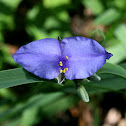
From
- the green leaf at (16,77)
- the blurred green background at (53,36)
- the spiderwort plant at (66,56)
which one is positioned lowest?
the blurred green background at (53,36)

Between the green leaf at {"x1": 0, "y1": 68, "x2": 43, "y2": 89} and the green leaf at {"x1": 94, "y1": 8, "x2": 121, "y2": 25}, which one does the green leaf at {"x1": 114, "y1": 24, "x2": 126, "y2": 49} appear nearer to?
the green leaf at {"x1": 94, "y1": 8, "x2": 121, "y2": 25}

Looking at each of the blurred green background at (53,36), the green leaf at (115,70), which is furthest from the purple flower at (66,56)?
the blurred green background at (53,36)

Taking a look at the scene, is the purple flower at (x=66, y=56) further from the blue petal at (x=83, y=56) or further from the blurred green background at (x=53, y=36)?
the blurred green background at (x=53, y=36)

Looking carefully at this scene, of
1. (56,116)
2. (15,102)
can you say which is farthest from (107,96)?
(15,102)

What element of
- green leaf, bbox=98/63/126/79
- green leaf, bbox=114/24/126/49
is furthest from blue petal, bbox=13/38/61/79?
green leaf, bbox=114/24/126/49

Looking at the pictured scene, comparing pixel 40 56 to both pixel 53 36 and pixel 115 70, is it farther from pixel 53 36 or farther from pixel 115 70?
pixel 53 36

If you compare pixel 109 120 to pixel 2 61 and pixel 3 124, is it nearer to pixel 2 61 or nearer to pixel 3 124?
pixel 3 124
